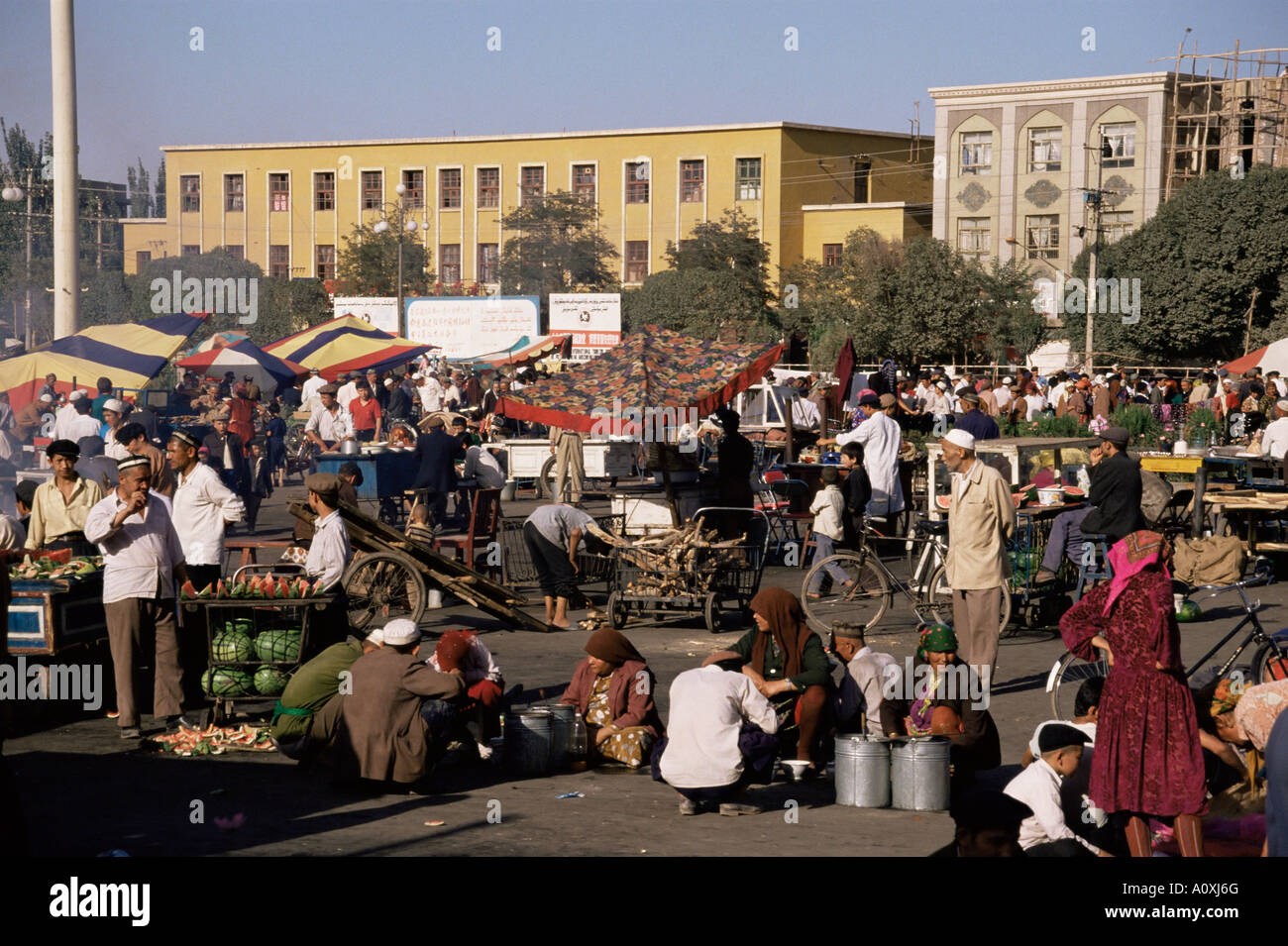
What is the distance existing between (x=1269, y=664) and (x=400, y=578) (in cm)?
689

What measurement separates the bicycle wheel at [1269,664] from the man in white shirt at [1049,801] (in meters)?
2.53

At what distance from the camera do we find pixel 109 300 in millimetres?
69438

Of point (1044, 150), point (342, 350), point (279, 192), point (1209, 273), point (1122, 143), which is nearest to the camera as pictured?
point (342, 350)

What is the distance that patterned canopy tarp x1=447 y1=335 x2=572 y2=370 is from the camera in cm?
4631

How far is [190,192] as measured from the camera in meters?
79.2

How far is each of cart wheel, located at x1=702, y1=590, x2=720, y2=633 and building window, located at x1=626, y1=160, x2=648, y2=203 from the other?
196ft

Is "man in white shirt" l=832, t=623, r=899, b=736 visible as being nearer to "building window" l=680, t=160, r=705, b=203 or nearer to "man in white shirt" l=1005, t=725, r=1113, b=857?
"man in white shirt" l=1005, t=725, r=1113, b=857

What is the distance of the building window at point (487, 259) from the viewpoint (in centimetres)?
7288

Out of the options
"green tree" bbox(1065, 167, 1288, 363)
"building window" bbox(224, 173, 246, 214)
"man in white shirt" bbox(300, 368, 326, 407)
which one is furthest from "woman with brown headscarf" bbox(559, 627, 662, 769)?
"building window" bbox(224, 173, 246, 214)

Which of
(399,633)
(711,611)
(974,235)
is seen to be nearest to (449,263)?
(974,235)

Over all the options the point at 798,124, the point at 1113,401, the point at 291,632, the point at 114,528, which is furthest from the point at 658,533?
the point at 798,124

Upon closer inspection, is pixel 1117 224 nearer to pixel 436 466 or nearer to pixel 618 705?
pixel 436 466

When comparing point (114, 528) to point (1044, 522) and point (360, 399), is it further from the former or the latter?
point (360, 399)

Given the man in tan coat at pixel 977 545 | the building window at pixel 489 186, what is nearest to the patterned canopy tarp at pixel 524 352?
the building window at pixel 489 186
